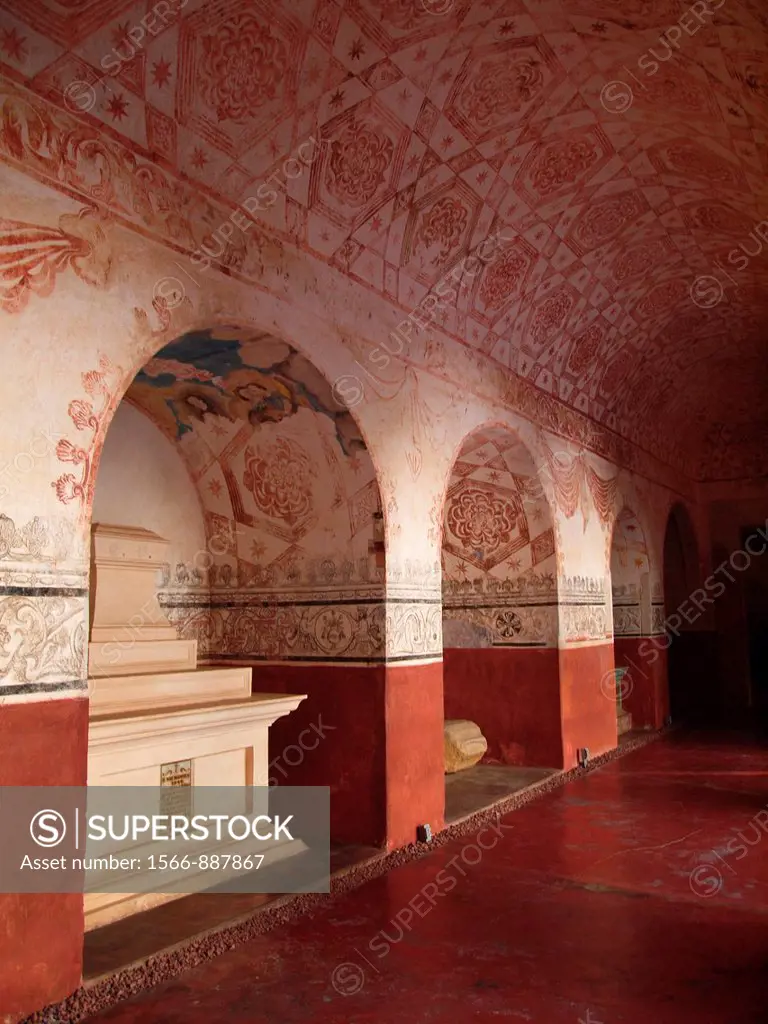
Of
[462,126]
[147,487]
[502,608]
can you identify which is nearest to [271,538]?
[147,487]

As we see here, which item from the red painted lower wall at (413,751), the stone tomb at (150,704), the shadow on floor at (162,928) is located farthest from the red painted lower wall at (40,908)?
the red painted lower wall at (413,751)

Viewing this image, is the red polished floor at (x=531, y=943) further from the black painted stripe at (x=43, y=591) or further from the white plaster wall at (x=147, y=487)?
the white plaster wall at (x=147, y=487)

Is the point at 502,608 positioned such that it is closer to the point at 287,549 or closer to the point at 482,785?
the point at 482,785

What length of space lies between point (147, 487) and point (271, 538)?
3.43ft

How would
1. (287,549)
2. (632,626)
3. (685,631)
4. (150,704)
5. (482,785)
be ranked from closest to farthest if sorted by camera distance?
(150,704) < (287,549) < (482,785) < (632,626) < (685,631)

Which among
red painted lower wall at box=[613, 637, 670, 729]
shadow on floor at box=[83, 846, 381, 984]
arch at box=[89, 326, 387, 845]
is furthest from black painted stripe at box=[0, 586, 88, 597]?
red painted lower wall at box=[613, 637, 670, 729]

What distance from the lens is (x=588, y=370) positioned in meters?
10.1

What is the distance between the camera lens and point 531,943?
14.5 ft

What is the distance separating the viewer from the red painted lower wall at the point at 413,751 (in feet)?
20.0

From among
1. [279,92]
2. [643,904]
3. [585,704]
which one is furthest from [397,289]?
[585,704]

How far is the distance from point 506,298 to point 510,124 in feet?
6.65

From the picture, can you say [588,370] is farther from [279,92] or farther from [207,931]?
[207,931]

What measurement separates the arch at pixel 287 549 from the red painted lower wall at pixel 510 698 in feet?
10.7

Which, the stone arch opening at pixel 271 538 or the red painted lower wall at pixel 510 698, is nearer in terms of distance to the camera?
the stone arch opening at pixel 271 538
